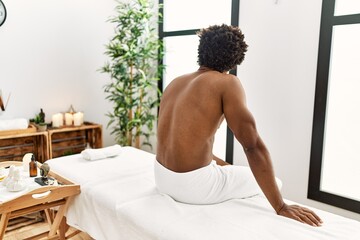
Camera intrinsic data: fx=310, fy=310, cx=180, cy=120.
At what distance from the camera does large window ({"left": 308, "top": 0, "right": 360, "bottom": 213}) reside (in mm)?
2068

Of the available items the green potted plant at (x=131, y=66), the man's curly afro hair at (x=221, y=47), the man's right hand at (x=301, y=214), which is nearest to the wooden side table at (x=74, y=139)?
the green potted plant at (x=131, y=66)

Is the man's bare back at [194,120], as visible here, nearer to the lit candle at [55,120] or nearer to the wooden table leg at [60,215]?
the wooden table leg at [60,215]

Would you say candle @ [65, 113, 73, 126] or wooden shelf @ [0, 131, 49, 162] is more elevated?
candle @ [65, 113, 73, 126]

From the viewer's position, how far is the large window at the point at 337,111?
2.07 metres

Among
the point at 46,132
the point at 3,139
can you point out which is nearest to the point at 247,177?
the point at 46,132

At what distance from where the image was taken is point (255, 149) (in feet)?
4.62

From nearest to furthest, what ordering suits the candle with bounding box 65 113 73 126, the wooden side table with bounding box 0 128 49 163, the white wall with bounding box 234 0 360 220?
1. the white wall with bounding box 234 0 360 220
2. the wooden side table with bounding box 0 128 49 163
3. the candle with bounding box 65 113 73 126

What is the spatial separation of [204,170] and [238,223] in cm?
30

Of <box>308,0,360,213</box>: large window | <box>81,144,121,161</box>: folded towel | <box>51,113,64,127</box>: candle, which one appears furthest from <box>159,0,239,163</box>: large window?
<box>51,113,64,127</box>: candle

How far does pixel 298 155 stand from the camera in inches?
91.2

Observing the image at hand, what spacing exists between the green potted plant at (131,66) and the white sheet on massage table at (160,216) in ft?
3.89

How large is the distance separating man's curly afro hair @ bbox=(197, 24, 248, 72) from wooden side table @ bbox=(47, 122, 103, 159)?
1.72m

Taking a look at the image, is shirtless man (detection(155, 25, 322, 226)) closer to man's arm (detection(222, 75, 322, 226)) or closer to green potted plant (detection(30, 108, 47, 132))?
man's arm (detection(222, 75, 322, 226))

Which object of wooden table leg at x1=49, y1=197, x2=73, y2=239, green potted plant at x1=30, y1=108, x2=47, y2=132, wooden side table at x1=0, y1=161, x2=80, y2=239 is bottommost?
wooden table leg at x1=49, y1=197, x2=73, y2=239
